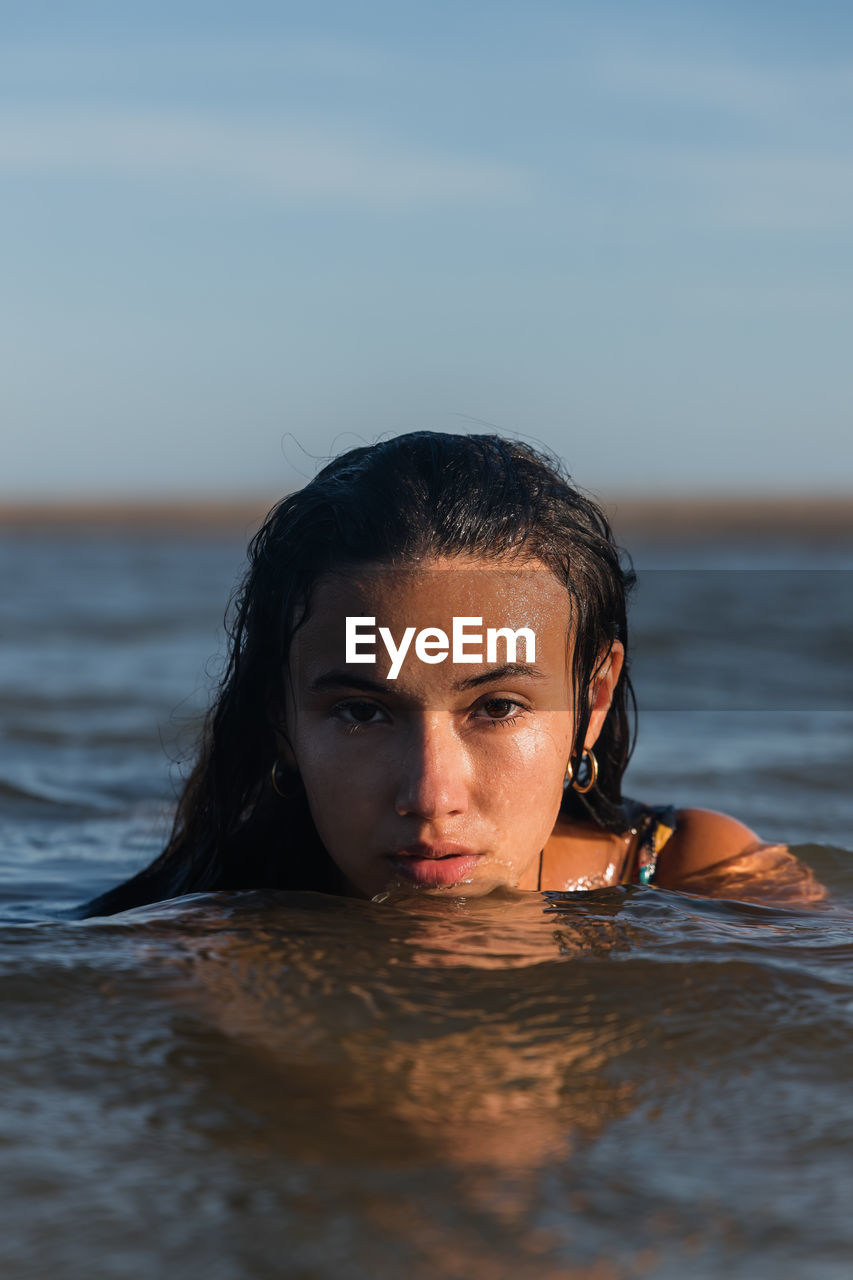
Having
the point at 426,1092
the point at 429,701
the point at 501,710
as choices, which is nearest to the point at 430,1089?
the point at 426,1092

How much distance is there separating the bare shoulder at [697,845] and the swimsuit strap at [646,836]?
2 cm

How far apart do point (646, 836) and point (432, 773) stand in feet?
4.23

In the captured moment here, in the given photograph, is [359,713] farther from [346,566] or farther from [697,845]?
[697,845]

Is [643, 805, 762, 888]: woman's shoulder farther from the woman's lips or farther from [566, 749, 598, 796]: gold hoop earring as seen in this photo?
the woman's lips

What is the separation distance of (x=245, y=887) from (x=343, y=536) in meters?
0.98

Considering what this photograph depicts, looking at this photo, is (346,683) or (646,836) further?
(646,836)

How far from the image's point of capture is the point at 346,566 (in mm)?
2900

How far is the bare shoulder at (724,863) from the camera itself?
3.57 metres

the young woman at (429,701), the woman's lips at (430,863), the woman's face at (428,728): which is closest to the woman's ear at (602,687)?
the young woman at (429,701)

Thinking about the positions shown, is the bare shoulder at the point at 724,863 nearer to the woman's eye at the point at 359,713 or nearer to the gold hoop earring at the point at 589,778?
the gold hoop earring at the point at 589,778

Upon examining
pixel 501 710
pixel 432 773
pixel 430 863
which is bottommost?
pixel 430 863

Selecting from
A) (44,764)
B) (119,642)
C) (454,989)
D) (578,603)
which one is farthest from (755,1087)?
(119,642)

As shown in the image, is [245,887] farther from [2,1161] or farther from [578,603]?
[2,1161]

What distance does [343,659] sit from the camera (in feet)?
9.11
